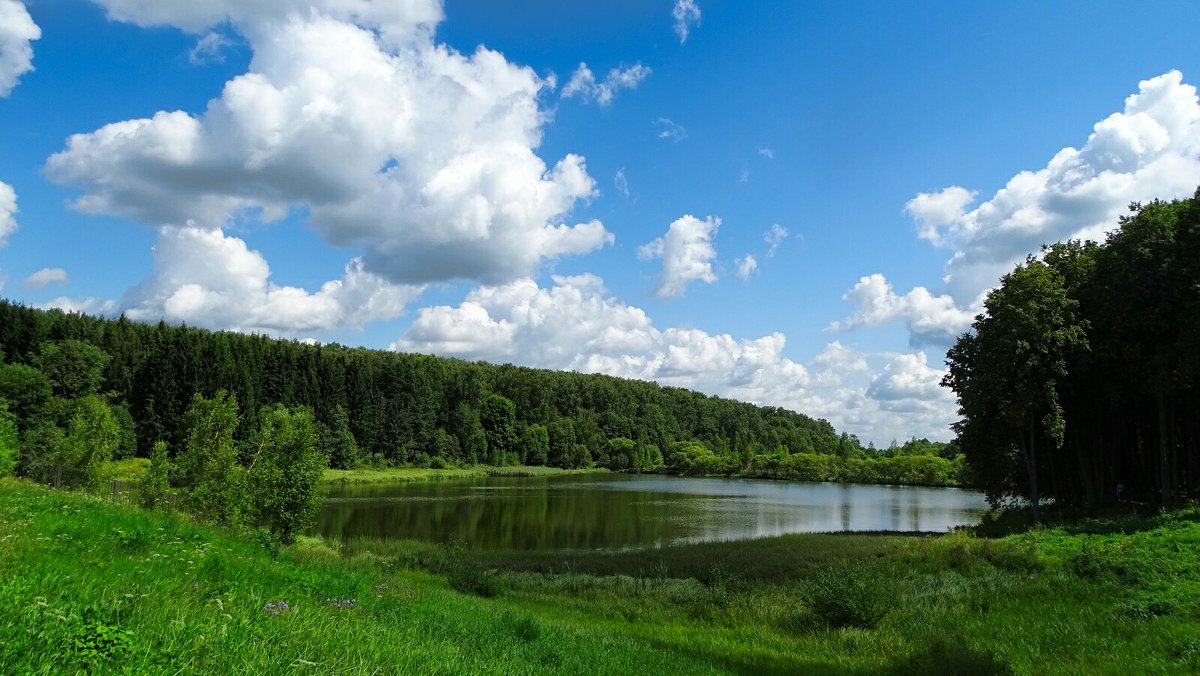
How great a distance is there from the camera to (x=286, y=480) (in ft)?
90.2

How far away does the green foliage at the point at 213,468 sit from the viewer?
25.8 meters

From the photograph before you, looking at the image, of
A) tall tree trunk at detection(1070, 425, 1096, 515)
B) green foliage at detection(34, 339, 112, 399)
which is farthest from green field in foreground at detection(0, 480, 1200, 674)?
green foliage at detection(34, 339, 112, 399)

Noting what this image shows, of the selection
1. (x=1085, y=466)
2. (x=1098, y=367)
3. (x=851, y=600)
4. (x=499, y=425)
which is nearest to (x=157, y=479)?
(x=851, y=600)

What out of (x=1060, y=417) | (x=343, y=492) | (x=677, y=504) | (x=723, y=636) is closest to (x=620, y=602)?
(x=723, y=636)

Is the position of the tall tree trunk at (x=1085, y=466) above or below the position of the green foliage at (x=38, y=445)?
above

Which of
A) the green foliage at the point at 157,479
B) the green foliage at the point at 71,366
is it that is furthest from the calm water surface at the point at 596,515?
the green foliage at the point at 71,366

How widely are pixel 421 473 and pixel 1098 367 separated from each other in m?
93.1

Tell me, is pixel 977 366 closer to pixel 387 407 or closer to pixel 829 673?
pixel 829 673

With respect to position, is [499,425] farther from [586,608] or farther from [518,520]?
[586,608]

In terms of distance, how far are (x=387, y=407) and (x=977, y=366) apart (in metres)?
98.7

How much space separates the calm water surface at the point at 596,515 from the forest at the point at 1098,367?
45.0 ft

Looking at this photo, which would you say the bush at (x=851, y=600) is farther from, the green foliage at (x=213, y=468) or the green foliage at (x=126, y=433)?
the green foliage at (x=126, y=433)

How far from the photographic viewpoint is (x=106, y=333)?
86250 mm

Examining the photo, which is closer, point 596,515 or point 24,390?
point 596,515
